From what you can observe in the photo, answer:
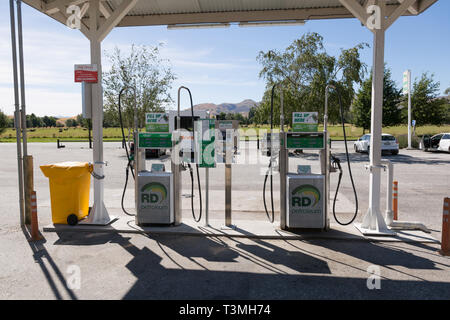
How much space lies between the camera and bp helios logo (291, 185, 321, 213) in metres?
6.18

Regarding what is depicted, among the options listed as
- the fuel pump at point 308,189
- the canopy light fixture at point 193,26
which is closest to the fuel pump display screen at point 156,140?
the fuel pump at point 308,189

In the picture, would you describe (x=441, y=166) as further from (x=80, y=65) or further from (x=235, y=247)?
(x=80, y=65)

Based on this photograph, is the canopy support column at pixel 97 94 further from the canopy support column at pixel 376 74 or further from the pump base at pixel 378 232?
the pump base at pixel 378 232

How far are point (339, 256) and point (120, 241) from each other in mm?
3495

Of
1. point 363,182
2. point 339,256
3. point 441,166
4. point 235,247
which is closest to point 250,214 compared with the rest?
point 235,247

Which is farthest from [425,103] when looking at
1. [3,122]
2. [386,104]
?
[3,122]

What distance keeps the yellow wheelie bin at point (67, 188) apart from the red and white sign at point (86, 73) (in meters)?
1.59

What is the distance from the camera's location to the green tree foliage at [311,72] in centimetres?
2262

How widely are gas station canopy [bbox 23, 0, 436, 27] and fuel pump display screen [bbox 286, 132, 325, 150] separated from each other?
2.93 meters

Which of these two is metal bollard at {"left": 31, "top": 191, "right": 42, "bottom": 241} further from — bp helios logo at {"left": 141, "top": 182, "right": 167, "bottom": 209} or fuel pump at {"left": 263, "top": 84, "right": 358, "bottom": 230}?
fuel pump at {"left": 263, "top": 84, "right": 358, "bottom": 230}

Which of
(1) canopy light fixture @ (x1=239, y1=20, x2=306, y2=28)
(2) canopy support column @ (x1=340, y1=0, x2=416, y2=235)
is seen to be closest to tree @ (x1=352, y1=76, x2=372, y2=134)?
(1) canopy light fixture @ (x1=239, y1=20, x2=306, y2=28)

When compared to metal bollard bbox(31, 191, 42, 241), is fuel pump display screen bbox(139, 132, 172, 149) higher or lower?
higher

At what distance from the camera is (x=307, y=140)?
6227mm
